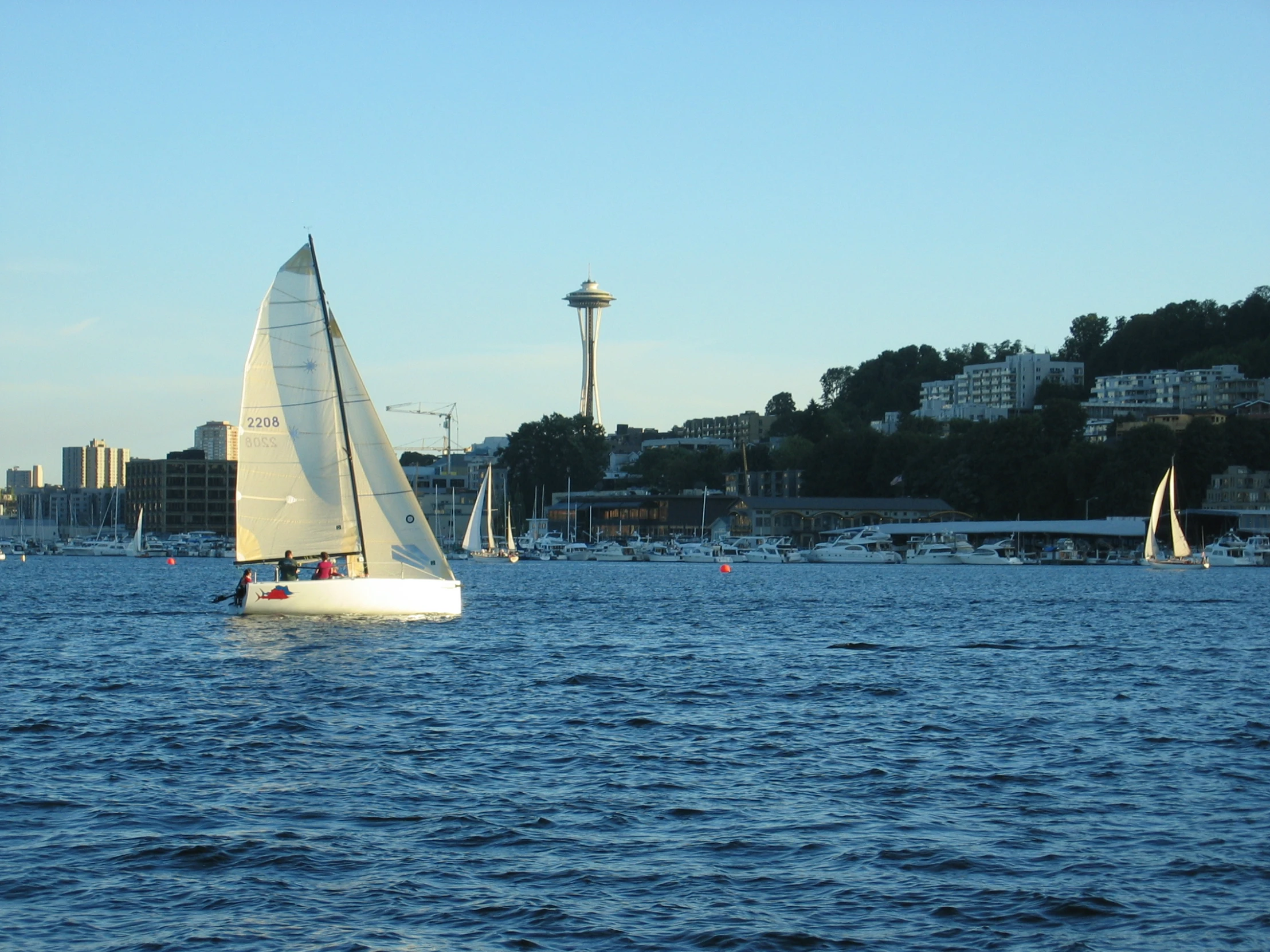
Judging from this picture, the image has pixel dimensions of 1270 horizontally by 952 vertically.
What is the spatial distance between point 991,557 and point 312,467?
122 metres

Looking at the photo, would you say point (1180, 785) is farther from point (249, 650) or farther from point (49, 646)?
point (49, 646)

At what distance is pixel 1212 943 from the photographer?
1398 cm

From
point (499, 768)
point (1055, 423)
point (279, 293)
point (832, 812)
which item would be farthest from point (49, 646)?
point (1055, 423)

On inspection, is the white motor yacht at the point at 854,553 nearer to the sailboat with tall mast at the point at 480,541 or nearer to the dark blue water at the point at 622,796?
the sailboat with tall mast at the point at 480,541

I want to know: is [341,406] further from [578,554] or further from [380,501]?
[578,554]

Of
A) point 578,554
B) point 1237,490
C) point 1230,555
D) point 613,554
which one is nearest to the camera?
point 1230,555

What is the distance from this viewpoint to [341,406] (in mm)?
44531

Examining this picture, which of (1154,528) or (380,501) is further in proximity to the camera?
(1154,528)

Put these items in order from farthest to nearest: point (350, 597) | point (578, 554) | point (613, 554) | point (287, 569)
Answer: point (578, 554) < point (613, 554) < point (287, 569) < point (350, 597)

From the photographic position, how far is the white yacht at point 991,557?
155m

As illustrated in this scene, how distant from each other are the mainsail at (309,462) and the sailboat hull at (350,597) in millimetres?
809

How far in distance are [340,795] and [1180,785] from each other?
11320 millimetres

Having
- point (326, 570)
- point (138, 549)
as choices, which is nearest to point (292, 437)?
point (326, 570)

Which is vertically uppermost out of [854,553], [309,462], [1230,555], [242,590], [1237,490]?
[1237,490]
